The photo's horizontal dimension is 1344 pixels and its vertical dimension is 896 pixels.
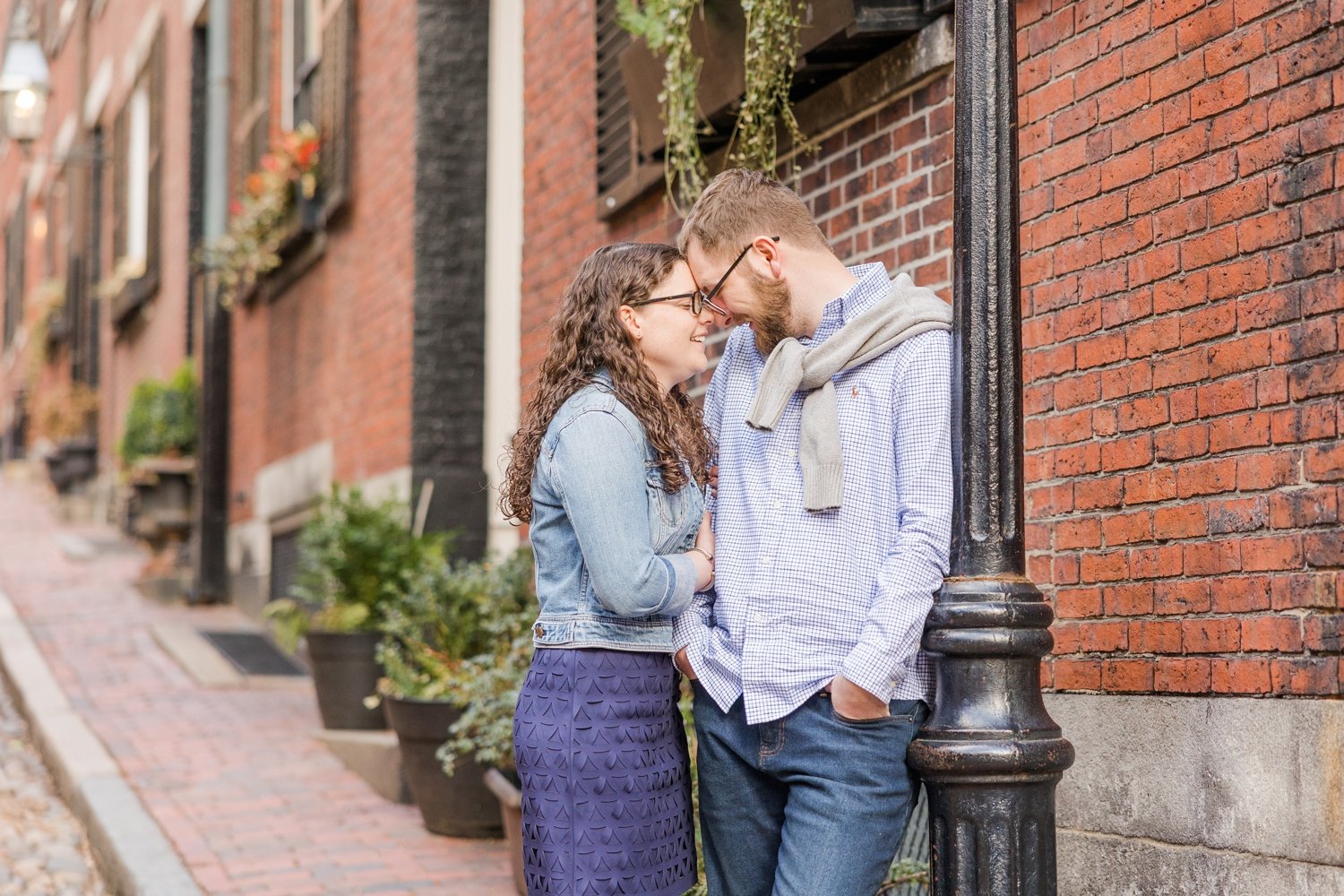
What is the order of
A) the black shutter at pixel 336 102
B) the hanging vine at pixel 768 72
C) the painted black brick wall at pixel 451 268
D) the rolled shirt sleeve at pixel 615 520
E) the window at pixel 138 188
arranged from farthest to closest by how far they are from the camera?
1. the window at pixel 138 188
2. the black shutter at pixel 336 102
3. the painted black brick wall at pixel 451 268
4. the hanging vine at pixel 768 72
5. the rolled shirt sleeve at pixel 615 520

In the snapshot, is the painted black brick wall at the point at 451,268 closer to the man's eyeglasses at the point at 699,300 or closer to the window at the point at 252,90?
the window at the point at 252,90

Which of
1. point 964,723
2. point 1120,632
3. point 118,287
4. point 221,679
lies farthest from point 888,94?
point 118,287

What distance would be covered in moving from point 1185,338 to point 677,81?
2.27m

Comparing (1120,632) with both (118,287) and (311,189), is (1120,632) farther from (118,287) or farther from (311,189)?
(118,287)

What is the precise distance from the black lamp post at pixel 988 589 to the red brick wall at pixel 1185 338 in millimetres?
690

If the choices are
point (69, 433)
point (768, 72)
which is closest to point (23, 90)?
point (69, 433)

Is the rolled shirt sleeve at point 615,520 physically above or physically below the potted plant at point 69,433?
below

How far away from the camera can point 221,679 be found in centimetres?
912

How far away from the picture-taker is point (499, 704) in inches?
217

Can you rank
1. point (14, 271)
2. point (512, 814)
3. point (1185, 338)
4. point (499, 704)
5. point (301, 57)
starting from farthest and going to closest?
point (14, 271), point (301, 57), point (499, 704), point (512, 814), point (1185, 338)

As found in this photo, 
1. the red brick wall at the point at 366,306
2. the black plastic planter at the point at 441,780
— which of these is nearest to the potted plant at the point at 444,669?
the black plastic planter at the point at 441,780

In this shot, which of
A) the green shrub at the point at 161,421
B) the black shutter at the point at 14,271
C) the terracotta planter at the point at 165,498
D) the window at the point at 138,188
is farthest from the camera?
the black shutter at the point at 14,271

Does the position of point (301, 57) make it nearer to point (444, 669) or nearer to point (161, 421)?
point (161, 421)

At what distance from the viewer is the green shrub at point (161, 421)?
13305 mm
